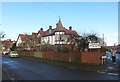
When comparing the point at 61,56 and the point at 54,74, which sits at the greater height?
the point at 61,56

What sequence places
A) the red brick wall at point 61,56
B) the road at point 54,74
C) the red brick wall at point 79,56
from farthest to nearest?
the red brick wall at point 61,56 → the red brick wall at point 79,56 → the road at point 54,74

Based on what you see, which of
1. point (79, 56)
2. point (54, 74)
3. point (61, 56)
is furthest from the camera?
point (61, 56)

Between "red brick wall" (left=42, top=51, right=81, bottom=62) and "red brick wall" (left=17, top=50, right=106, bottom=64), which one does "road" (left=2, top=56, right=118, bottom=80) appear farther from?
"red brick wall" (left=42, top=51, right=81, bottom=62)

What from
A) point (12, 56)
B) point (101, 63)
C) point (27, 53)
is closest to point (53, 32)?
point (27, 53)

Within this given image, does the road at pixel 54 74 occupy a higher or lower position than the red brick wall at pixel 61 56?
lower

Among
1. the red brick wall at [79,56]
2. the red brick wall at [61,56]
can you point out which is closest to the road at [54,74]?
the red brick wall at [79,56]

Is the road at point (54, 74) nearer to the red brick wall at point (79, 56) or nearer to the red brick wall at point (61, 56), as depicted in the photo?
the red brick wall at point (79, 56)

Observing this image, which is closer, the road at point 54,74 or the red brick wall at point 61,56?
the road at point 54,74

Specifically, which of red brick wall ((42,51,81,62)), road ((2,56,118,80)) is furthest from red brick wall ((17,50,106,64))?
road ((2,56,118,80))

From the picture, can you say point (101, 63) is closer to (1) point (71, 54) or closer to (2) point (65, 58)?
(1) point (71, 54)

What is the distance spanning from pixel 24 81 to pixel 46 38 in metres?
93.4

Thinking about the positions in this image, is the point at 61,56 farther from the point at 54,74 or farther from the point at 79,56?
the point at 54,74

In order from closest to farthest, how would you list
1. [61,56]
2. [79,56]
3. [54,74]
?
[54,74]
[79,56]
[61,56]

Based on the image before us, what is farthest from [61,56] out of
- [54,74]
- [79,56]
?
[54,74]
